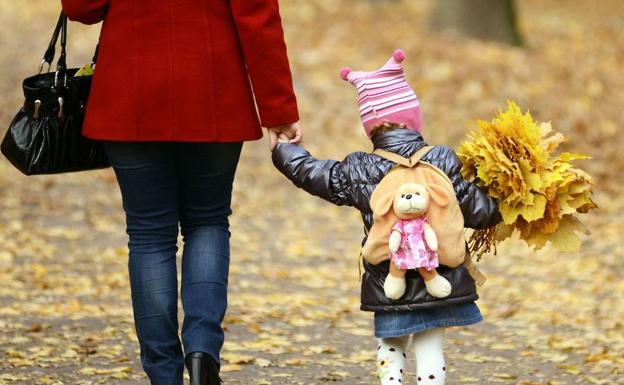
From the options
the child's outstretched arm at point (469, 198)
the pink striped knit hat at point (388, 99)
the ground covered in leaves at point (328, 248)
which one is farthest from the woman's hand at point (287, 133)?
the ground covered in leaves at point (328, 248)

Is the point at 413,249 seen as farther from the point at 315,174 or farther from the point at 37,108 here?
the point at 37,108

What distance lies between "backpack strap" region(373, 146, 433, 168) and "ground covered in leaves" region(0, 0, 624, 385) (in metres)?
1.48

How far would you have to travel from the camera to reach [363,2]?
55.1ft

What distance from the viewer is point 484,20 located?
14.6 metres

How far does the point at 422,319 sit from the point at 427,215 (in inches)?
13.9

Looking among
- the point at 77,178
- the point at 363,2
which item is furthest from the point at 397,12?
Result: the point at 77,178

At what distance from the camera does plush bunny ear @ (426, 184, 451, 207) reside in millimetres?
3604

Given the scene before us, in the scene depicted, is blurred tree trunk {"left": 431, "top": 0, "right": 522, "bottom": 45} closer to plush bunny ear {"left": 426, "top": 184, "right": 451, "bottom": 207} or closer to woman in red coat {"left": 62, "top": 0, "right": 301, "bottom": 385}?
woman in red coat {"left": 62, "top": 0, "right": 301, "bottom": 385}

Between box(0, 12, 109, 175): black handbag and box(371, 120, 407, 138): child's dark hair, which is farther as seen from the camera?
box(0, 12, 109, 175): black handbag

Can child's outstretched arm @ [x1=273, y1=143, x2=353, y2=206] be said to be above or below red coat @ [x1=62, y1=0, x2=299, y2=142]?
below

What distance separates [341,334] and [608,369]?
1440 mm

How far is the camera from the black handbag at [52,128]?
155 inches

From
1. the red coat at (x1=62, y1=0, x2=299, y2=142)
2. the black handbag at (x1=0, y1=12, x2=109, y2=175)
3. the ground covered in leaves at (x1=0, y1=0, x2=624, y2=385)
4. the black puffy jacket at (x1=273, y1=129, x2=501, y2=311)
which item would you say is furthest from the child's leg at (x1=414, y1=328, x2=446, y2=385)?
the black handbag at (x1=0, y1=12, x2=109, y2=175)

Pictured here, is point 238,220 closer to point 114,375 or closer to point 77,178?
point 77,178
